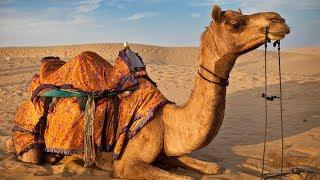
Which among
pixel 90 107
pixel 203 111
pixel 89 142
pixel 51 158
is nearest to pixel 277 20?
pixel 203 111

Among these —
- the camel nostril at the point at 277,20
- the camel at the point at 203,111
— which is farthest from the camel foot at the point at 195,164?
the camel nostril at the point at 277,20

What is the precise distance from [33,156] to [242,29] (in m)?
3.09

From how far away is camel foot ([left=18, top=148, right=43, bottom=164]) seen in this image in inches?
211

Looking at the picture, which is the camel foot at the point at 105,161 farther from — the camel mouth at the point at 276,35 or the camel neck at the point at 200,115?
the camel mouth at the point at 276,35

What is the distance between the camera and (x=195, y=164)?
200 inches

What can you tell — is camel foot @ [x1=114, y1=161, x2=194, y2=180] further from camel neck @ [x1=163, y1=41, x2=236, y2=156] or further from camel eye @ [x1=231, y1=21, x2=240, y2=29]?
camel eye @ [x1=231, y1=21, x2=240, y2=29]

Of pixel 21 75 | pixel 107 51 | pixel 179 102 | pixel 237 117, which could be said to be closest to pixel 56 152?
pixel 237 117

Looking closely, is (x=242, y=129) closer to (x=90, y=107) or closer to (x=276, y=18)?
(x=90, y=107)

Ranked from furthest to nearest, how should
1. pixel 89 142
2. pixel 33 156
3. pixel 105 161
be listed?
pixel 33 156
pixel 105 161
pixel 89 142

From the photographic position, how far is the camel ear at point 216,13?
13.0 ft

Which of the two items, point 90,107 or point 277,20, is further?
point 90,107

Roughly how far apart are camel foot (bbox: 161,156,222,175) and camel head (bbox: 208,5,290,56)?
1.60 metres

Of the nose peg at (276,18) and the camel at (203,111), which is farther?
the camel at (203,111)

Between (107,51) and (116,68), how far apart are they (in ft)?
137
